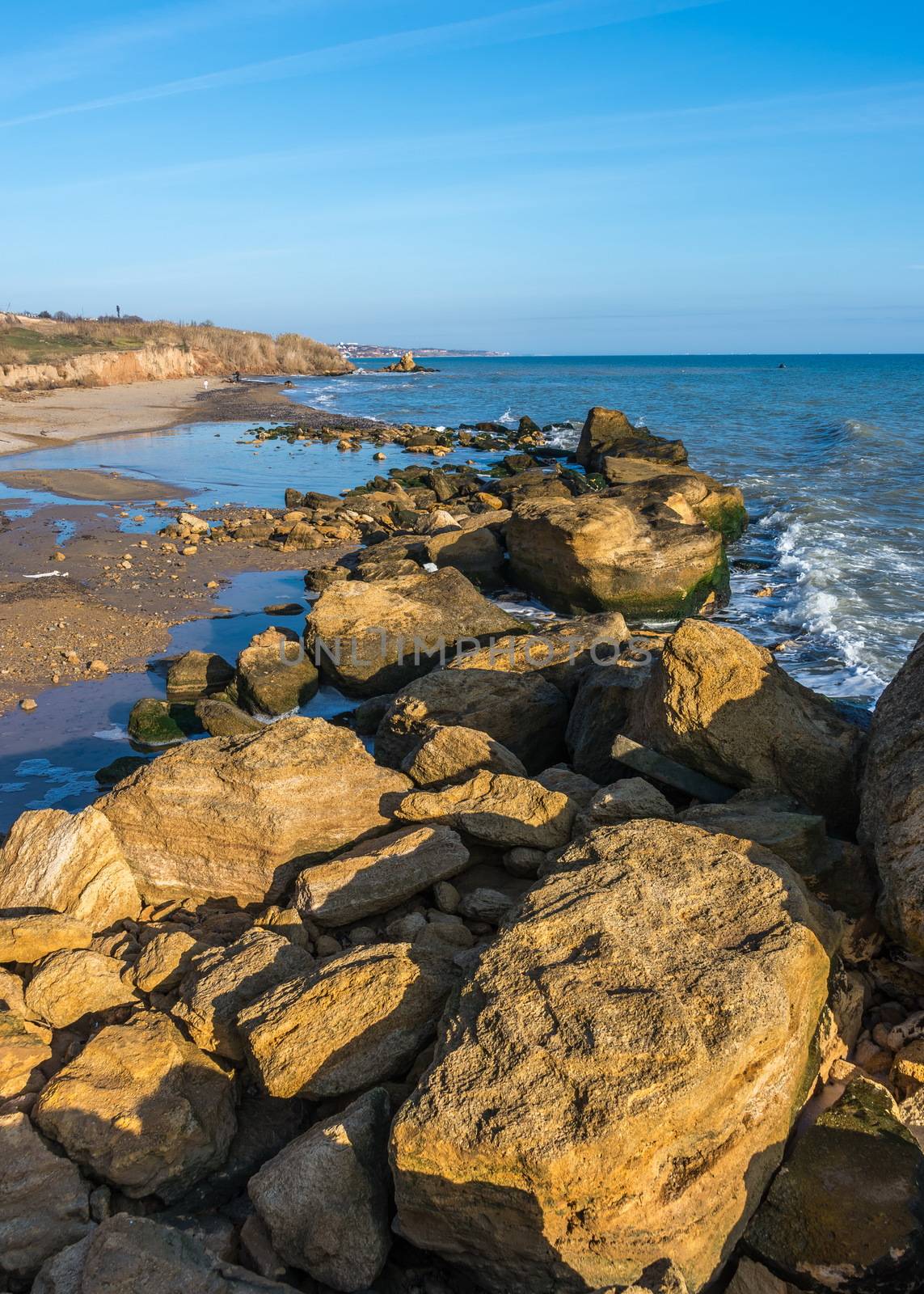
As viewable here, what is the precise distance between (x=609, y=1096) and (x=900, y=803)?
2497 millimetres

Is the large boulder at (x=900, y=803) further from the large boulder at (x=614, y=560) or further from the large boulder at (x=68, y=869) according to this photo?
the large boulder at (x=614, y=560)

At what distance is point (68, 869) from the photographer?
5.52 m

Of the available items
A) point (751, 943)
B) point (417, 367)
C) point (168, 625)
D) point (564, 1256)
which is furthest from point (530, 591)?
point (417, 367)

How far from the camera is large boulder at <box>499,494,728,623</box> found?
13500 mm

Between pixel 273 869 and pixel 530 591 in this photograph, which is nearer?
pixel 273 869

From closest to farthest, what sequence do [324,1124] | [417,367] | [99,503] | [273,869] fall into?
[324,1124]
[273,869]
[99,503]
[417,367]

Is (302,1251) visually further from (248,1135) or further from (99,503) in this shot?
(99,503)

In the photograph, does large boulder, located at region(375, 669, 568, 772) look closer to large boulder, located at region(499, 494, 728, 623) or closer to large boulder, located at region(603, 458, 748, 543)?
large boulder, located at region(499, 494, 728, 623)

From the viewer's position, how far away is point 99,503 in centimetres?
2134

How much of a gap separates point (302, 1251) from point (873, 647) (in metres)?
11.1

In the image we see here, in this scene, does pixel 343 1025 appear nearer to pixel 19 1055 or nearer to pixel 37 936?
pixel 19 1055

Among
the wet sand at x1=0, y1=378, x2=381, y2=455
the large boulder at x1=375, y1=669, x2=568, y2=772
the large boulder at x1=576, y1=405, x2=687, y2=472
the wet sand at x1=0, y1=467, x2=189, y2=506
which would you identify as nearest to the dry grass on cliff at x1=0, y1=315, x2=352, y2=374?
the wet sand at x1=0, y1=378, x2=381, y2=455

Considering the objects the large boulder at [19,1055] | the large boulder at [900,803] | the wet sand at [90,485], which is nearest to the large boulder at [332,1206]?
the large boulder at [19,1055]

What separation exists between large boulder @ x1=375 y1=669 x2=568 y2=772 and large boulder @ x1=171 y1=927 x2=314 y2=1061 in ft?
10.7
